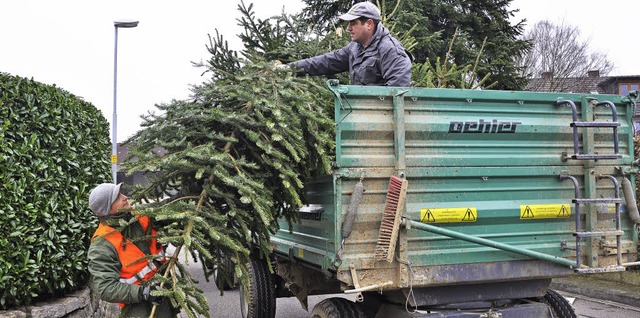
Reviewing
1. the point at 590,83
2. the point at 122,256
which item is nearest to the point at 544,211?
the point at 122,256

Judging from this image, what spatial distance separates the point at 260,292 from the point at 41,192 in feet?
8.25

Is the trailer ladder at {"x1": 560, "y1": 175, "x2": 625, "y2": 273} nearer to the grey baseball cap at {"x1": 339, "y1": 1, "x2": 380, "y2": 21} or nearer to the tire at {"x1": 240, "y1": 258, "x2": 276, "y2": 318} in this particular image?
the grey baseball cap at {"x1": 339, "y1": 1, "x2": 380, "y2": 21}

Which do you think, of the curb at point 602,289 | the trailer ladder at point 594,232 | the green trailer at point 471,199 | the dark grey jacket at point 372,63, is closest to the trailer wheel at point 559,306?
the green trailer at point 471,199

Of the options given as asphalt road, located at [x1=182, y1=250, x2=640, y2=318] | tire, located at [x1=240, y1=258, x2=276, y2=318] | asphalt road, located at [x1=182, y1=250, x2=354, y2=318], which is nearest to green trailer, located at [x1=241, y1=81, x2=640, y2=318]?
tire, located at [x1=240, y1=258, x2=276, y2=318]

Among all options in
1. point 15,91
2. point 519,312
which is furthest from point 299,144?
point 15,91

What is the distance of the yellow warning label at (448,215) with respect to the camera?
396cm

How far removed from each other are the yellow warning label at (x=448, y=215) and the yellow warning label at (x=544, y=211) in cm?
40

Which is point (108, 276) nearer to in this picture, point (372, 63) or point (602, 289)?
point (372, 63)

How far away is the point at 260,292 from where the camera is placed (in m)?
6.20

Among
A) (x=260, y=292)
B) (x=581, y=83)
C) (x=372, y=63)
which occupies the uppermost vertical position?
(x=581, y=83)

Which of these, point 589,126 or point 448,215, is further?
point 589,126

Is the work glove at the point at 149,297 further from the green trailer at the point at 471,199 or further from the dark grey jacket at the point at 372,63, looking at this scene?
the dark grey jacket at the point at 372,63

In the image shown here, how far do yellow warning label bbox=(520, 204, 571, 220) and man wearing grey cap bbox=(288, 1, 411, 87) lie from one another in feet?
4.33

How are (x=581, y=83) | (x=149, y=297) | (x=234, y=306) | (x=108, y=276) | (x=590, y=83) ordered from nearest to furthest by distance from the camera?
(x=149, y=297), (x=108, y=276), (x=234, y=306), (x=581, y=83), (x=590, y=83)
